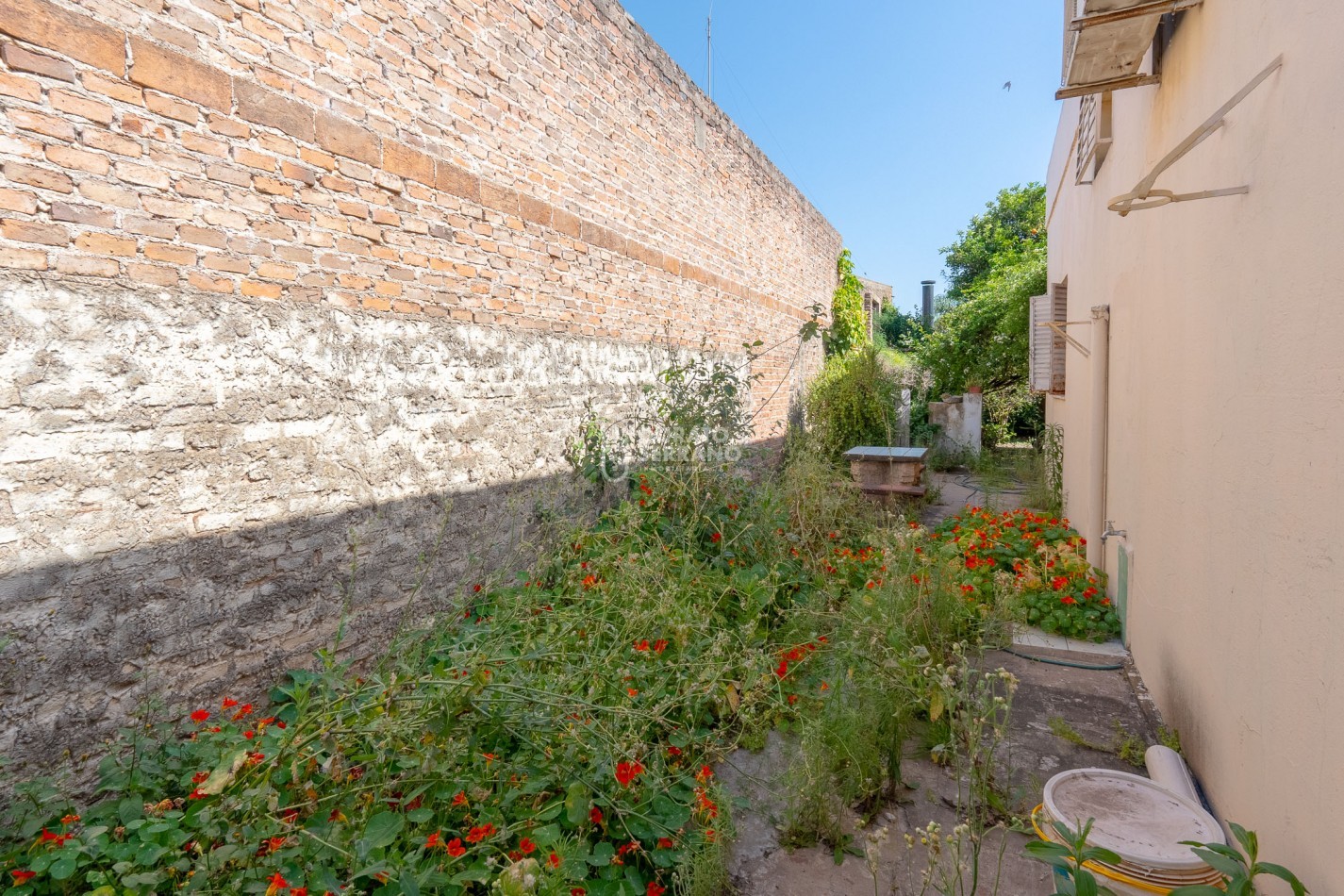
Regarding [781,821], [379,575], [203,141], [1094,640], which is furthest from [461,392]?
[1094,640]

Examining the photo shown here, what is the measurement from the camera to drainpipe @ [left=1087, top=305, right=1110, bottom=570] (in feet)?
15.0

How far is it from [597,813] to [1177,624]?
247 centimetres

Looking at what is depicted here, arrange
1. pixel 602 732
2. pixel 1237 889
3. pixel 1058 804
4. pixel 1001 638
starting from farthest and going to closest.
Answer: pixel 1001 638
pixel 602 732
pixel 1058 804
pixel 1237 889

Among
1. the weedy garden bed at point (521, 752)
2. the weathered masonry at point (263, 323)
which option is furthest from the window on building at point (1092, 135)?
the weathered masonry at point (263, 323)

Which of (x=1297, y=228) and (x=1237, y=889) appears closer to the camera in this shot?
(x=1237, y=889)

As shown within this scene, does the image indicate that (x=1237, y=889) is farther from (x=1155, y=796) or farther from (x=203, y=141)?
(x=203, y=141)

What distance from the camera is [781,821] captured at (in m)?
2.57

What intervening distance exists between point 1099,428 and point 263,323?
4936mm

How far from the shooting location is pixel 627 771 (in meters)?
2.29

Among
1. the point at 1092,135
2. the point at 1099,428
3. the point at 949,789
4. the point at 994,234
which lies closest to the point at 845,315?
the point at 1092,135

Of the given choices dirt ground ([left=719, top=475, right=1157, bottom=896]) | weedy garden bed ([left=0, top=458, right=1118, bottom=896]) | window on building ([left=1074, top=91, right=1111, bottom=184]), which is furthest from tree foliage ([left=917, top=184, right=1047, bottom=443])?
weedy garden bed ([left=0, top=458, right=1118, bottom=896])

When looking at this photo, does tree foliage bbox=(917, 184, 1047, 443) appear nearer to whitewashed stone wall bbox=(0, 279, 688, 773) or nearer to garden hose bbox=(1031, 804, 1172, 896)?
whitewashed stone wall bbox=(0, 279, 688, 773)

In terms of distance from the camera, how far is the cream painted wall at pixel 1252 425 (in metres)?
1.60

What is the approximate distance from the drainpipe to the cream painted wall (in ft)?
3.54
